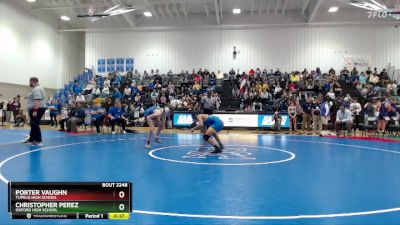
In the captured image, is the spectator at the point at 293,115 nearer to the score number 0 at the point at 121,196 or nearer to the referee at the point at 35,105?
the referee at the point at 35,105

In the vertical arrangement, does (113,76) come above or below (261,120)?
above

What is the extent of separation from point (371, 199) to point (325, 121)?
13950mm

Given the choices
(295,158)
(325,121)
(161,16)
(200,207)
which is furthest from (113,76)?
(200,207)

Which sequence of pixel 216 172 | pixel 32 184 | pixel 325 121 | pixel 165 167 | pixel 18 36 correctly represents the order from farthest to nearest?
pixel 18 36 → pixel 325 121 → pixel 165 167 → pixel 216 172 → pixel 32 184

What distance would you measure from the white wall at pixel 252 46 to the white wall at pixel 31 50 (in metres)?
3.29

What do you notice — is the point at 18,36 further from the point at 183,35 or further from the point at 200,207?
the point at 200,207

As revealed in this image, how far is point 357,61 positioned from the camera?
28.4 metres

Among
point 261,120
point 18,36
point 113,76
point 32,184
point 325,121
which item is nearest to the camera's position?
point 32,184

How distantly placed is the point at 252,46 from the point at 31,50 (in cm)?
1834

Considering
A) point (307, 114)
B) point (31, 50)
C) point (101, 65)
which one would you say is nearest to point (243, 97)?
point (307, 114)

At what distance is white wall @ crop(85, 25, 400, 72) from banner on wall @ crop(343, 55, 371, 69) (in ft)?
1.10

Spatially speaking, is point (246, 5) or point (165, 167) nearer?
point (165, 167)

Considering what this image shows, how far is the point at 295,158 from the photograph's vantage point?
8.46 meters
